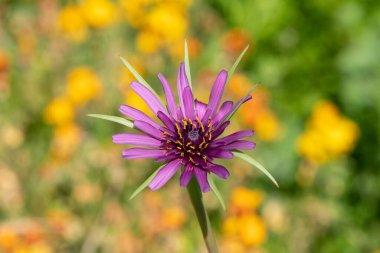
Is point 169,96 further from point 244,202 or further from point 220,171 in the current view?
point 244,202

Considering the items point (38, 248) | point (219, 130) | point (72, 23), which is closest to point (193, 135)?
point (219, 130)

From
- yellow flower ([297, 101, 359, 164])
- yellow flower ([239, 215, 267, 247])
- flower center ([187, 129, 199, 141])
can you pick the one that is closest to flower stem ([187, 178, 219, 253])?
flower center ([187, 129, 199, 141])

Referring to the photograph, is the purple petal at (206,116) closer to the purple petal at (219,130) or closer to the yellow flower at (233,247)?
the purple petal at (219,130)

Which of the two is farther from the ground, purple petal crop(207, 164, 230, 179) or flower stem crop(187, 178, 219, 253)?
purple petal crop(207, 164, 230, 179)

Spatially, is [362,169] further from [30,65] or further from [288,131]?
[30,65]

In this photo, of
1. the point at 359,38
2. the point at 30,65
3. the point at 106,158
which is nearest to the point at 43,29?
the point at 30,65

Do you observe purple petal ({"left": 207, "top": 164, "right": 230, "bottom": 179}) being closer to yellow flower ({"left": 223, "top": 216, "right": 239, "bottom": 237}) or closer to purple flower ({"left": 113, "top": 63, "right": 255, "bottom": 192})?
purple flower ({"left": 113, "top": 63, "right": 255, "bottom": 192})
